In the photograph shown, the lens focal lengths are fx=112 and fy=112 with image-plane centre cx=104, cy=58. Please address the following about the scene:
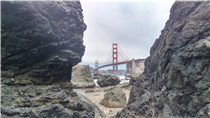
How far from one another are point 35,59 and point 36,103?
4.91 feet

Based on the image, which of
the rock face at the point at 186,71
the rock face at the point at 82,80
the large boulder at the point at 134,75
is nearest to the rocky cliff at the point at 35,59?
the rock face at the point at 186,71

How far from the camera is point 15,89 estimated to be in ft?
11.1

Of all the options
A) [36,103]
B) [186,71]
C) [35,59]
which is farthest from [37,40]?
[186,71]

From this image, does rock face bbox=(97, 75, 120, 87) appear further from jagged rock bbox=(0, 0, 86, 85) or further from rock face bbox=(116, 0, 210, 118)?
rock face bbox=(116, 0, 210, 118)

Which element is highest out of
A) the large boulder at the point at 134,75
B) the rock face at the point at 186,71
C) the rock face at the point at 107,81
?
the rock face at the point at 186,71

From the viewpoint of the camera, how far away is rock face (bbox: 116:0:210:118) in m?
2.16

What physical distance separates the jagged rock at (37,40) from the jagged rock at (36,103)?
0.33 metres

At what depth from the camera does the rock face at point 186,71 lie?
2164mm

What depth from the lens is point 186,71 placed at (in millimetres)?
2475

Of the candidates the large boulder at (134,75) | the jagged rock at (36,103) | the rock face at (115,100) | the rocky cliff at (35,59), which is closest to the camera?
the jagged rock at (36,103)

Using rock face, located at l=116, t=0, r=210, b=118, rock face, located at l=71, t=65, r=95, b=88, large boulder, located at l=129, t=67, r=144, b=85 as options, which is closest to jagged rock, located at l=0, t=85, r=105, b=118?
rock face, located at l=116, t=0, r=210, b=118

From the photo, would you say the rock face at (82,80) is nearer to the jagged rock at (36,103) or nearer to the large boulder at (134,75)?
the large boulder at (134,75)

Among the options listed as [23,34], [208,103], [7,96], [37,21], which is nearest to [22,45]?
[23,34]

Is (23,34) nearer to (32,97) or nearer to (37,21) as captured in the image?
(37,21)
